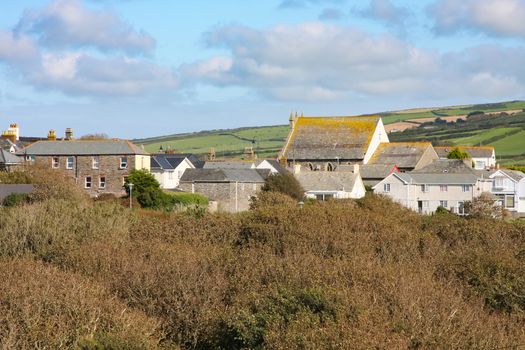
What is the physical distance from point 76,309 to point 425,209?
5713 centimetres

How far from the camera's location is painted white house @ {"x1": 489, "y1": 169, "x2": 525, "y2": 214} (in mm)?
78812

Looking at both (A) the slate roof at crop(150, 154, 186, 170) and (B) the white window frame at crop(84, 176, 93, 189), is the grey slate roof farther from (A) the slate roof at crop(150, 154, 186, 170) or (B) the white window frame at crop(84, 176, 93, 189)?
A: (A) the slate roof at crop(150, 154, 186, 170)

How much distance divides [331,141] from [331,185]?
1966 centimetres

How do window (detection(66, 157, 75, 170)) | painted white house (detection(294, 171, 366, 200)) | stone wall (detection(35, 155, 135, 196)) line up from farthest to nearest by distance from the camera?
painted white house (detection(294, 171, 366, 200)), window (detection(66, 157, 75, 170)), stone wall (detection(35, 155, 135, 196))

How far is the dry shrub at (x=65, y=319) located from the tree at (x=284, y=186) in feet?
140

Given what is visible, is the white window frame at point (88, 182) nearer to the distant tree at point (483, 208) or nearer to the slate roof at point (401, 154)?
the distant tree at point (483, 208)

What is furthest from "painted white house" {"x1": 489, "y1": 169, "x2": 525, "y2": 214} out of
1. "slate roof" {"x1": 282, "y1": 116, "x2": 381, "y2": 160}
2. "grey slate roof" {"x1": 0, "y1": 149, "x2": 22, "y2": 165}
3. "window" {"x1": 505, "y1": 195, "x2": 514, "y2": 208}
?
"grey slate roof" {"x1": 0, "y1": 149, "x2": 22, "y2": 165}

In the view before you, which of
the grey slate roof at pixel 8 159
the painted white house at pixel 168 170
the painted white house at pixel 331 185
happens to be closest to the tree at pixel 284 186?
the painted white house at pixel 331 185

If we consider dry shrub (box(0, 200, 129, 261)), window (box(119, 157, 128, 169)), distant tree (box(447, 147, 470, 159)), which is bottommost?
dry shrub (box(0, 200, 129, 261))

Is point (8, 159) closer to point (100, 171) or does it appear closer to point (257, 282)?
point (100, 171)

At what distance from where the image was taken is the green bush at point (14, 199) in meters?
48.2

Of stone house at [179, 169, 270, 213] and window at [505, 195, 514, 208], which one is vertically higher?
stone house at [179, 169, 270, 213]

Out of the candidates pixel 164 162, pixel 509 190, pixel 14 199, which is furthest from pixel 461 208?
pixel 14 199

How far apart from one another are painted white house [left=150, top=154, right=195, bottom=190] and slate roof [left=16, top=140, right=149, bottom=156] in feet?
10.0
